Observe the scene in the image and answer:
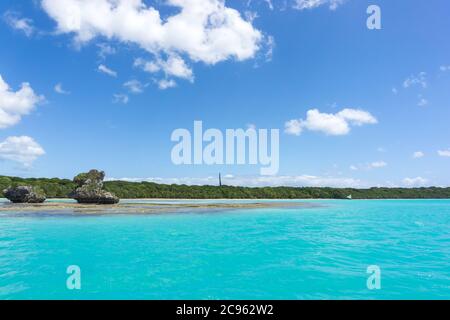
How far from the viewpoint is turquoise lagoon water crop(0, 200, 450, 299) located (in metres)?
8.97

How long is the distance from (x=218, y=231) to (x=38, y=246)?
11018 mm

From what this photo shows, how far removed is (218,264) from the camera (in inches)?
469

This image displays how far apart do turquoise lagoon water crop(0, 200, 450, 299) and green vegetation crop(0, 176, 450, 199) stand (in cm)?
6260

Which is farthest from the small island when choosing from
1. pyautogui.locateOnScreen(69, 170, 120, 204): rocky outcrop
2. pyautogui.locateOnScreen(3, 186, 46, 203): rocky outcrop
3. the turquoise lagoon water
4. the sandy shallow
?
the turquoise lagoon water

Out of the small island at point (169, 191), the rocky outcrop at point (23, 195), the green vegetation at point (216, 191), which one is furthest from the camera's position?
the green vegetation at point (216, 191)

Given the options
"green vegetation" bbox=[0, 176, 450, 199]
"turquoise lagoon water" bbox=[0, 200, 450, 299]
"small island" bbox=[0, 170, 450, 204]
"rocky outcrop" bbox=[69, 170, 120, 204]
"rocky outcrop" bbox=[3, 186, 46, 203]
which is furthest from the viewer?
"green vegetation" bbox=[0, 176, 450, 199]

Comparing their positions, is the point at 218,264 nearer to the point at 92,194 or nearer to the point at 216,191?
the point at 92,194

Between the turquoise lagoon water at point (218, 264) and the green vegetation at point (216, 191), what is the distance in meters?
62.6

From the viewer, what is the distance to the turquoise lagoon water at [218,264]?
353 inches

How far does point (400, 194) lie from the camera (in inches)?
5172

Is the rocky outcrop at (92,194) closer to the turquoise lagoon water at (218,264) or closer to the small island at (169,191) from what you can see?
the small island at (169,191)

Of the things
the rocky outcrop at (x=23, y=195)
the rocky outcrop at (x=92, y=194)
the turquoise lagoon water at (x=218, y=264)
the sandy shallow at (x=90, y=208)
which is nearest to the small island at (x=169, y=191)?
the rocky outcrop at (x=92, y=194)

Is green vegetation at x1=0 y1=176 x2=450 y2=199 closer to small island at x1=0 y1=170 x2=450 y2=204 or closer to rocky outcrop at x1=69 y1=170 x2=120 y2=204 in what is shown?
small island at x1=0 y1=170 x2=450 y2=204

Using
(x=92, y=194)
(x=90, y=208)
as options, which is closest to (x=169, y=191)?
(x=92, y=194)
